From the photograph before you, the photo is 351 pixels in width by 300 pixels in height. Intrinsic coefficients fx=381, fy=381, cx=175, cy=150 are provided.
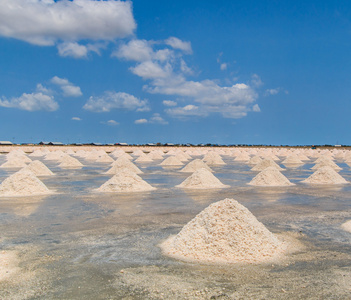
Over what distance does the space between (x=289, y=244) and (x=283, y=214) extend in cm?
301

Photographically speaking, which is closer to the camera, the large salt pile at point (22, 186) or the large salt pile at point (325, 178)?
the large salt pile at point (22, 186)

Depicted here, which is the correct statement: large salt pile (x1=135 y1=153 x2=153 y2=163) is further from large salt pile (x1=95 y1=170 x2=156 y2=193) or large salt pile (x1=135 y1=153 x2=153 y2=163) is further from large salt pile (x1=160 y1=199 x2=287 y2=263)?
large salt pile (x1=160 y1=199 x2=287 y2=263)

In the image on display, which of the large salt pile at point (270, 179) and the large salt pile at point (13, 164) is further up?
the large salt pile at point (13, 164)

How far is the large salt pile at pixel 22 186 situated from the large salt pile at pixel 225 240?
7.54 m

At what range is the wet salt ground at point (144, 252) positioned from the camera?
4562 mm

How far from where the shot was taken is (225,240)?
5855 mm

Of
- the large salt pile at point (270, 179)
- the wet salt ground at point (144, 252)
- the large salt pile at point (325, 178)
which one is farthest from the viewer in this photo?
the large salt pile at point (325, 178)

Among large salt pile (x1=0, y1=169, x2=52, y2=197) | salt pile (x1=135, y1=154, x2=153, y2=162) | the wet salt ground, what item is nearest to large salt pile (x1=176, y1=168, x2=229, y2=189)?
the wet salt ground

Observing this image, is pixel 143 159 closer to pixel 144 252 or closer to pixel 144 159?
pixel 144 159

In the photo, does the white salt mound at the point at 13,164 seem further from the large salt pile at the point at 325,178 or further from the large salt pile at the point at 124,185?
the large salt pile at the point at 325,178

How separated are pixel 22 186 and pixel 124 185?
335 centimetres

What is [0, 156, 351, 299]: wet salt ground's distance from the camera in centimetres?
456

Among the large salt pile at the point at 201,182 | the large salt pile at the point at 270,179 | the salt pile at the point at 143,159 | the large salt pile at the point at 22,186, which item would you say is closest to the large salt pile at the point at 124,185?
the large salt pile at the point at 201,182

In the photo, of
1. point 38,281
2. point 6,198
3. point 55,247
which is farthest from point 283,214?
point 6,198
